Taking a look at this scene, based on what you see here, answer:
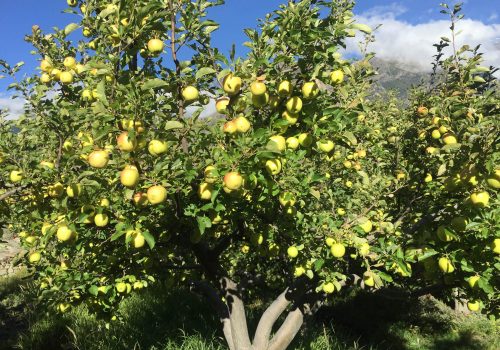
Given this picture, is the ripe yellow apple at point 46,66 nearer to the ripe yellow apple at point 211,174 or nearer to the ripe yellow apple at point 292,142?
the ripe yellow apple at point 211,174

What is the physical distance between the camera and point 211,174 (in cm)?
242

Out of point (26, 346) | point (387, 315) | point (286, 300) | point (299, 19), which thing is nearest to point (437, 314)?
point (387, 315)

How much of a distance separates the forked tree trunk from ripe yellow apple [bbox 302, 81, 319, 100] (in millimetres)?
2703

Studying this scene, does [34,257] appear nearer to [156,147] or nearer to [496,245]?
[156,147]

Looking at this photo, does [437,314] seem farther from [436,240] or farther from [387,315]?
[436,240]

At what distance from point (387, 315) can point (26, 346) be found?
24.1ft

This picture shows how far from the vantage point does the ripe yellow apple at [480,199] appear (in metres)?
2.65

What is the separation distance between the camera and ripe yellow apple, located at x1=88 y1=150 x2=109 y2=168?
8.05 feet

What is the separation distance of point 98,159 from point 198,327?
445 centimetres

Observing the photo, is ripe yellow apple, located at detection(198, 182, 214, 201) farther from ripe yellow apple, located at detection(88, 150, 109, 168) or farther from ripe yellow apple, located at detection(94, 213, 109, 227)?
ripe yellow apple, located at detection(94, 213, 109, 227)

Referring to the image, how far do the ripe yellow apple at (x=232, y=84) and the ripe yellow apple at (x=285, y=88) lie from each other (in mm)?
259

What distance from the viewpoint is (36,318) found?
7.00 metres

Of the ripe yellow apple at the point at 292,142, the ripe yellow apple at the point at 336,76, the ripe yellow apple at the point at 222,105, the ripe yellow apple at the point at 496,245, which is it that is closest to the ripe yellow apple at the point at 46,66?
the ripe yellow apple at the point at 222,105

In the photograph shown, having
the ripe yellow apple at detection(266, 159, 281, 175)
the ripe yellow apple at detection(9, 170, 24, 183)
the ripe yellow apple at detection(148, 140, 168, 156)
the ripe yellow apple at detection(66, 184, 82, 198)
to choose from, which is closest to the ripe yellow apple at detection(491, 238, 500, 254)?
the ripe yellow apple at detection(266, 159, 281, 175)
